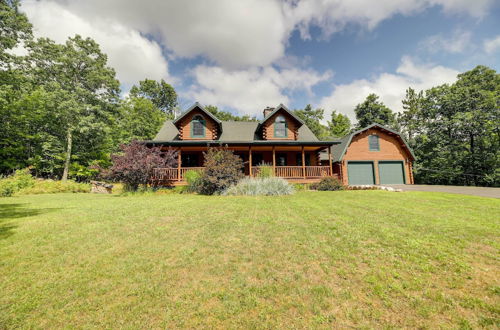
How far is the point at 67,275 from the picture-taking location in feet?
10.4

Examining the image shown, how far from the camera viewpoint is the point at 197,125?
17344mm

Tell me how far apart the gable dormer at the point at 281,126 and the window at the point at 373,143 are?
8.45 m

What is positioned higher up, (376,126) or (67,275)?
(376,126)

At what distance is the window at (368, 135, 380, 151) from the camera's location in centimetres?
2092

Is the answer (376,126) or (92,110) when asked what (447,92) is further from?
(92,110)

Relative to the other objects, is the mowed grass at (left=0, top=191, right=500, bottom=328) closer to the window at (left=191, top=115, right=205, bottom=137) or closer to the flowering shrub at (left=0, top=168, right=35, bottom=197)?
the flowering shrub at (left=0, top=168, right=35, bottom=197)

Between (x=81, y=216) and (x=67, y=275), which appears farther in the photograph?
(x=81, y=216)

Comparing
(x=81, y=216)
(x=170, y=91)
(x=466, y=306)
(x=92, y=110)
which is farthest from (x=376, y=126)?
(x=170, y=91)

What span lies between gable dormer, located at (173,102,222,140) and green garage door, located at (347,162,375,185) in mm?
14007

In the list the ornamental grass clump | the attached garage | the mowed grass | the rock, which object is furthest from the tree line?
the mowed grass

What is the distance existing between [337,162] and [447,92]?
16702mm

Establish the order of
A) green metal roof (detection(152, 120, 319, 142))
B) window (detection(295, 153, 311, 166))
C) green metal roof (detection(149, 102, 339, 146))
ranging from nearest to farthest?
green metal roof (detection(149, 102, 339, 146)) < green metal roof (detection(152, 120, 319, 142)) < window (detection(295, 153, 311, 166))

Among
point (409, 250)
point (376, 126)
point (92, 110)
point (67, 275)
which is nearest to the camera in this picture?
point (67, 275)

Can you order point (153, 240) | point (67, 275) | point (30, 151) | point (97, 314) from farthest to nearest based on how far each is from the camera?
point (30, 151)
point (153, 240)
point (67, 275)
point (97, 314)
